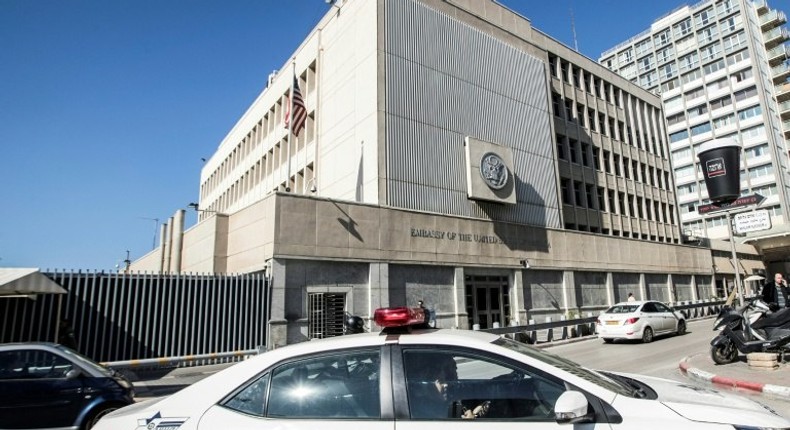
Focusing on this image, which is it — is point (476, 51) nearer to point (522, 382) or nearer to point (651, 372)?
point (651, 372)

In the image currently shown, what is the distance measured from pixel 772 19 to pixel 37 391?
97.4 meters

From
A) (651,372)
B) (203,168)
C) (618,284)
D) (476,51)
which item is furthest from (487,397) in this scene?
(203,168)

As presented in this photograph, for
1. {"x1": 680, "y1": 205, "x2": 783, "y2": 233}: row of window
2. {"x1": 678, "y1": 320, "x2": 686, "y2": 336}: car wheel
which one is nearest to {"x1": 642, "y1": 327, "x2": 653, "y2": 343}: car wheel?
{"x1": 678, "y1": 320, "x2": 686, "y2": 336}: car wheel

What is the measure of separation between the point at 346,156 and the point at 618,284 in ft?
65.8

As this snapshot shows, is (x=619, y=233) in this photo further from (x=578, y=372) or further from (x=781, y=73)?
(x=781, y=73)

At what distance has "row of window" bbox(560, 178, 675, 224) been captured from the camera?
31.0m

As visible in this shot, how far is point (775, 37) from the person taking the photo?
231 ft

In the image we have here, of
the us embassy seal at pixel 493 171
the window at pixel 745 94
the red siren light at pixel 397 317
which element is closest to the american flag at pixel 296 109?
the us embassy seal at pixel 493 171

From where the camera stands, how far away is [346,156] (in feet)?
72.1

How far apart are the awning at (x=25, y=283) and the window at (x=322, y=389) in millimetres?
11094

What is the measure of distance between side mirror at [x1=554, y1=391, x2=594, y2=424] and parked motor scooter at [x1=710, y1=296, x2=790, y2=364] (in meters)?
9.13

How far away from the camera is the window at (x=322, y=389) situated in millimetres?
2730

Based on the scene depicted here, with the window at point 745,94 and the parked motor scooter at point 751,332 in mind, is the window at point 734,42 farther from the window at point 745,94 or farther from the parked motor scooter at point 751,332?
the parked motor scooter at point 751,332

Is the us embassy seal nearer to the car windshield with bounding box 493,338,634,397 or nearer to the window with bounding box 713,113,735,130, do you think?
the car windshield with bounding box 493,338,634,397
